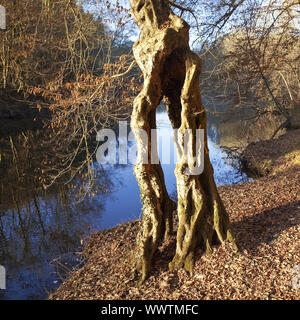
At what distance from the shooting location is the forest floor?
11.8ft

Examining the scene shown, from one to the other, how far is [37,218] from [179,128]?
590 centimetres

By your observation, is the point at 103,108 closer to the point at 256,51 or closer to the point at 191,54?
the point at 191,54

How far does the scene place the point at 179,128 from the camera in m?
4.23

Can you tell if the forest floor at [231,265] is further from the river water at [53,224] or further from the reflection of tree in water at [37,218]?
the reflection of tree in water at [37,218]

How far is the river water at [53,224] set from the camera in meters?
5.86

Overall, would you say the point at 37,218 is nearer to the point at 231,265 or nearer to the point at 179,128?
the point at 179,128

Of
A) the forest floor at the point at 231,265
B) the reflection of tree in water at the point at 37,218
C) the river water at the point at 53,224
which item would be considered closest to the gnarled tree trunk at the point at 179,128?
the forest floor at the point at 231,265

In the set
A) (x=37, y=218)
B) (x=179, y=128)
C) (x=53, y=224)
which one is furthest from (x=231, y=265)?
(x=37, y=218)

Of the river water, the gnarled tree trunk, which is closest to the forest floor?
the gnarled tree trunk

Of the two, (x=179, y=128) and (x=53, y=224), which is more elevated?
(x=179, y=128)

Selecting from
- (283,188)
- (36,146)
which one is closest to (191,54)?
(283,188)
